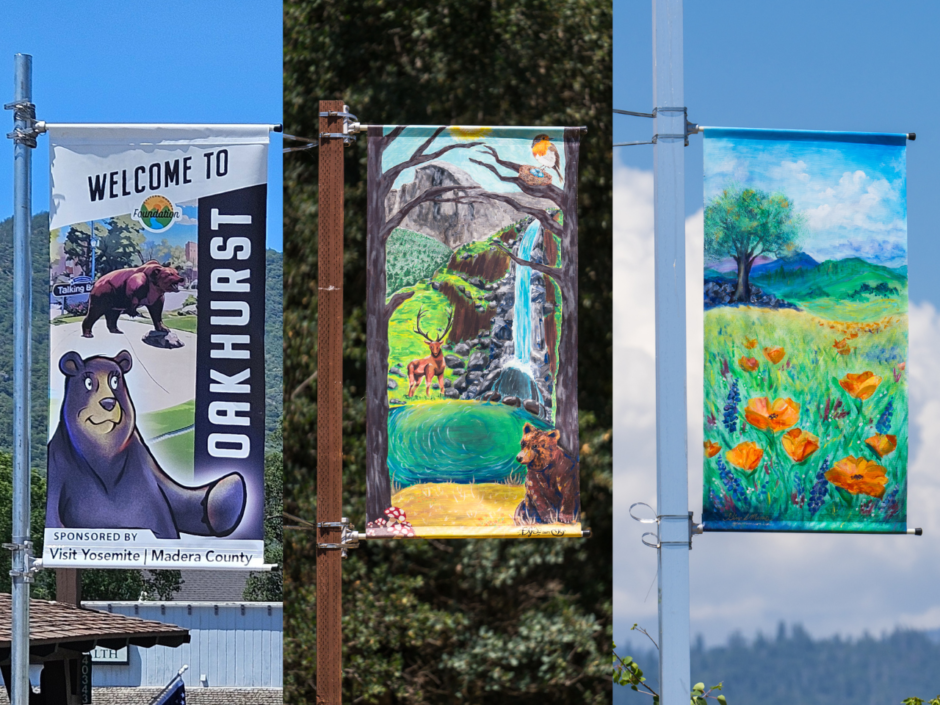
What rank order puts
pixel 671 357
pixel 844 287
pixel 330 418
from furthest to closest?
pixel 844 287 → pixel 330 418 → pixel 671 357

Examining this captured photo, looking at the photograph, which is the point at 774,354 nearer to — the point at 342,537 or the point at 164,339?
the point at 342,537

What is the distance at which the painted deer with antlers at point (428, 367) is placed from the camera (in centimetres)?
597

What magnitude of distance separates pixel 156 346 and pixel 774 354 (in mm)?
3638

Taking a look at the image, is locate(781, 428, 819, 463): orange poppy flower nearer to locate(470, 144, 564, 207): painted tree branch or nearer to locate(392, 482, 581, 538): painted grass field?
locate(392, 482, 581, 538): painted grass field

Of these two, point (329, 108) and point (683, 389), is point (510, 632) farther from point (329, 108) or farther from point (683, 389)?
point (329, 108)

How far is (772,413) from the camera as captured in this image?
596 centimetres

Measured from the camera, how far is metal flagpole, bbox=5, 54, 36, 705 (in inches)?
244

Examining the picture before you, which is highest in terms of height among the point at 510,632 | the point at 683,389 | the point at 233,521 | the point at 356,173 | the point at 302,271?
the point at 356,173

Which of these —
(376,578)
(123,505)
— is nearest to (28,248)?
(123,505)

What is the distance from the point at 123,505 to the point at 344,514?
134 cm

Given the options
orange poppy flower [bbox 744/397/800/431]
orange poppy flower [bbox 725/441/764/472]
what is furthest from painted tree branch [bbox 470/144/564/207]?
orange poppy flower [bbox 725/441/764/472]

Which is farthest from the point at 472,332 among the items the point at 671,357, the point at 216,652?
the point at 216,652

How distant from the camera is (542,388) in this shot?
6.03 meters

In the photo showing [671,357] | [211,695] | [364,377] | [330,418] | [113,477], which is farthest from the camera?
[211,695]
